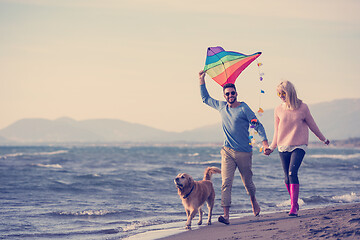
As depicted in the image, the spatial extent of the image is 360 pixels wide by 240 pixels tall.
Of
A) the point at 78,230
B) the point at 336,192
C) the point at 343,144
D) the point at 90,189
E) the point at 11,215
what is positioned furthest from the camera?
the point at 343,144

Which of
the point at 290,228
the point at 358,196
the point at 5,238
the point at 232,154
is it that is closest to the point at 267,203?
the point at 358,196

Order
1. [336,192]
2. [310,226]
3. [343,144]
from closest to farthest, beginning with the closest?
[310,226], [336,192], [343,144]

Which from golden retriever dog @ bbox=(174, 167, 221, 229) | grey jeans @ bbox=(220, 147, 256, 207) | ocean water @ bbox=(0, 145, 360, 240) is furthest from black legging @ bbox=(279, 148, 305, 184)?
ocean water @ bbox=(0, 145, 360, 240)

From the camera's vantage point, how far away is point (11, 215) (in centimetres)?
891

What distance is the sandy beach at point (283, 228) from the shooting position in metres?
4.89

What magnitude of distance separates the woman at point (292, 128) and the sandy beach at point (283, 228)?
0.67m

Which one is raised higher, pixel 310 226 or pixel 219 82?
pixel 219 82

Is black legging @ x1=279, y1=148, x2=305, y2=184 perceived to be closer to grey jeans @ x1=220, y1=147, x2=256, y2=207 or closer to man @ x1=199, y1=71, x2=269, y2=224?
man @ x1=199, y1=71, x2=269, y2=224

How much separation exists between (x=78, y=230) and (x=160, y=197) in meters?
4.44

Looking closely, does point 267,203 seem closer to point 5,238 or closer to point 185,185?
point 185,185

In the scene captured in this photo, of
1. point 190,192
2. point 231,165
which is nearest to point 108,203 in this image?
point 190,192

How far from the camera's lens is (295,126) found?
6.29m

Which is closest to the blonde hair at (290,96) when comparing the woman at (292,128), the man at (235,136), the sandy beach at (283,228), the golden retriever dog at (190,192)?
the woman at (292,128)

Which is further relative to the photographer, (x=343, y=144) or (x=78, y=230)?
(x=343, y=144)
